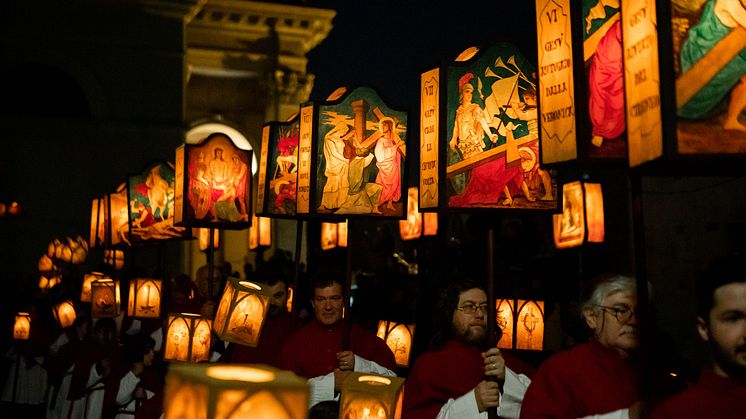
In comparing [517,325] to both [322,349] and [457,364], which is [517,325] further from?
[457,364]

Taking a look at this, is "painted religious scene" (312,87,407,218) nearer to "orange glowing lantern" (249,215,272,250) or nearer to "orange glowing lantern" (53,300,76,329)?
"orange glowing lantern" (53,300,76,329)

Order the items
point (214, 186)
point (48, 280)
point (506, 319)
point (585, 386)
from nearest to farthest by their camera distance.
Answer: point (585, 386) → point (506, 319) → point (214, 186) → point (48, 280)

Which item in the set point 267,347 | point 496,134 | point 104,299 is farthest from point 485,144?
point 104,299

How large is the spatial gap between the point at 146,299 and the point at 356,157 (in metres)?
4.91

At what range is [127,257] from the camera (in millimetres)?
24625

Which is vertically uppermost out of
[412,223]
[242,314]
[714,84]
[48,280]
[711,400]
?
[412,223]

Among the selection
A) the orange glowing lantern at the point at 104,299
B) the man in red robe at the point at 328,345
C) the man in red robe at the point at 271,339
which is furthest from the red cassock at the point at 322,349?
the orange glowing lantern at the point at 104,299

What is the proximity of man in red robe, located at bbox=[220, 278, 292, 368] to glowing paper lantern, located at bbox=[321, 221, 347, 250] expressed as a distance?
6933mm

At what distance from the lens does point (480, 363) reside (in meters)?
5.22

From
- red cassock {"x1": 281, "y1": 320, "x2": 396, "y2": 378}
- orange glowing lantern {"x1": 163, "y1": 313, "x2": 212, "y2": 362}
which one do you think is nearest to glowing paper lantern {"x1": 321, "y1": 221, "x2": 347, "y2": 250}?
orange glowing lantern {"x1": 163, "y1": 313, "x2": 212, "y2": 362}

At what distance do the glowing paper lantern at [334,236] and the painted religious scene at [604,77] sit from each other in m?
12.0

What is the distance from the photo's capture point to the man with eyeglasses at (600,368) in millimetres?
3908

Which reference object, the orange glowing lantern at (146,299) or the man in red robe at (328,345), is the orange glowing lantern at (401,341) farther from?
the orange glowing lantern at (146,299)

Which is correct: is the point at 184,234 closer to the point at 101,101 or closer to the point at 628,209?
the point at 628,209
